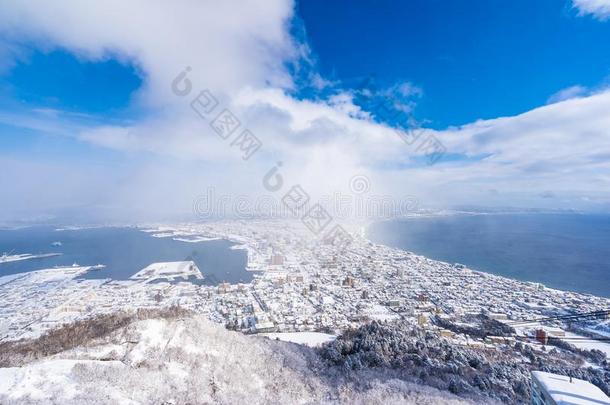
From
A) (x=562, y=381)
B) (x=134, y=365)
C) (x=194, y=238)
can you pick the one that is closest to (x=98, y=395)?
(x=134, y=365)

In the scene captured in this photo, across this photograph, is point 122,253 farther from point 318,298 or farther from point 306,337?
point 306,337

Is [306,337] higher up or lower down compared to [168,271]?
higher up

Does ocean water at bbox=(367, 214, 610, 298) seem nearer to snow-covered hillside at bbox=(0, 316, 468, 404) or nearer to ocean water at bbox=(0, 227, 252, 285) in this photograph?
ocean water at bbox=(0, 227, 252, 285)

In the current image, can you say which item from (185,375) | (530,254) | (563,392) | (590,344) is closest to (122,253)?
(185,375)

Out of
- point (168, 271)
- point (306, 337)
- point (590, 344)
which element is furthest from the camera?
point (168, 271)

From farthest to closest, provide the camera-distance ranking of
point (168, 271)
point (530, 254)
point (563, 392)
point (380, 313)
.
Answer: point (530, 254), point (168, 271), point (380, 313), point (563, 392)

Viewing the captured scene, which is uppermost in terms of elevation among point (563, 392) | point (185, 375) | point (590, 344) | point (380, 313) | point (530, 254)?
point (530, 254)

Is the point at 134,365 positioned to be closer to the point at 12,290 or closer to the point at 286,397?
the point at 286,397
